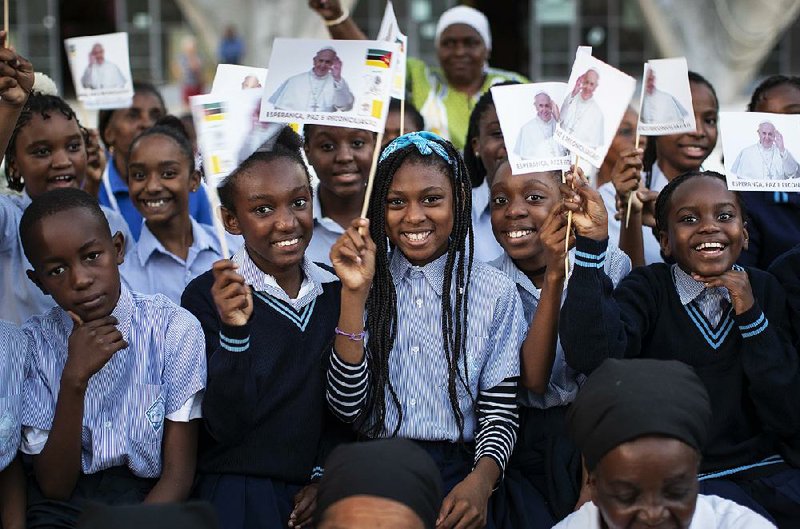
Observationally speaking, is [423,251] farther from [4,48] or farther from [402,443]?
[4,48]

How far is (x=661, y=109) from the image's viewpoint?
4367 mm

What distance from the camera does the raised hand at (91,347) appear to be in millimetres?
3189

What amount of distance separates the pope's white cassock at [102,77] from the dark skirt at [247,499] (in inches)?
99.0

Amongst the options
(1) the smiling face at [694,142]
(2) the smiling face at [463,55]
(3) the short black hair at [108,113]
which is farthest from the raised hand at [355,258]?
(3) the short black hair at [108,113]

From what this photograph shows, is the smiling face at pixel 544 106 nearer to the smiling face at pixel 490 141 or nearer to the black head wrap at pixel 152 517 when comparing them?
the smiling face at pixel 490 141

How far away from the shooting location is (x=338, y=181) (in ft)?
14.9

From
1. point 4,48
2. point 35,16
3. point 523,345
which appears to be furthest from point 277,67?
point 35,16

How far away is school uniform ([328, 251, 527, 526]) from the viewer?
345cm

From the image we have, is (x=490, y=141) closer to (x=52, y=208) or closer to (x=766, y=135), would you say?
(x=766, y=135)

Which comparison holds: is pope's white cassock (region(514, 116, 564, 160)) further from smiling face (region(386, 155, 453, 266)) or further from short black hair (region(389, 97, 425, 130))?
short black hair (region(389, 97, 425, 130))

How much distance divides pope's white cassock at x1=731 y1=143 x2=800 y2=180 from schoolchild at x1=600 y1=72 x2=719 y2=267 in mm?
474

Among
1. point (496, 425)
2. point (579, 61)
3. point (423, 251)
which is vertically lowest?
point (496, 425)

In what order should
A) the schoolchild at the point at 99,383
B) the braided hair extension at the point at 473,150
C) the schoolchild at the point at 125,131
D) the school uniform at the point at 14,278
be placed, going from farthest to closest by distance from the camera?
the schoolchild at the point at 125,131
the braided hair extension at the point at 473,150
the school uniform at the point at 14,278
the schoolchild at the point at 99,383

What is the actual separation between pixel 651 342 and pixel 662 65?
1230 mm
